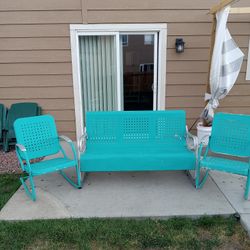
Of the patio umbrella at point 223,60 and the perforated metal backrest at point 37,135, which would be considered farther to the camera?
the patio umbrella at point 223,60

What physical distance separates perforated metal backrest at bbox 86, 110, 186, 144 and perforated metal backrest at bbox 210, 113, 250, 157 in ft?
1.45

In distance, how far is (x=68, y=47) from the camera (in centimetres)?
421

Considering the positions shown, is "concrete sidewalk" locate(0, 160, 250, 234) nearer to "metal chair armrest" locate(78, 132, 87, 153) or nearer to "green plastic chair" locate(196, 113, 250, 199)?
"green plastic chair" locate(196, 113, 250, 199)

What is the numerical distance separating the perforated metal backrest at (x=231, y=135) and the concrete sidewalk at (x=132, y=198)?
0.41 meters

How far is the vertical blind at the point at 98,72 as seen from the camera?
4.30m

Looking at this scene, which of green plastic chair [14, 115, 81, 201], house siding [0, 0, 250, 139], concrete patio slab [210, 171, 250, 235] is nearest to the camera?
concrete patio slab [210, 171, 250, 235]

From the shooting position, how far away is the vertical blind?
430cm

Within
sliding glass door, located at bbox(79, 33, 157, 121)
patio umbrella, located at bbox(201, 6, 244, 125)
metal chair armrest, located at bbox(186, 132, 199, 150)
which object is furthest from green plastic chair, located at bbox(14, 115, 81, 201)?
patio umbrella, located at bbox(201, 6, 244, 125)

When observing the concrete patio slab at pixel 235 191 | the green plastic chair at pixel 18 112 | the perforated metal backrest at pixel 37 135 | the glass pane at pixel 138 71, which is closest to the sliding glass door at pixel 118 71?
the glass pane at pixel 138 71

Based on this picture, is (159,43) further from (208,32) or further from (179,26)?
(208,32)

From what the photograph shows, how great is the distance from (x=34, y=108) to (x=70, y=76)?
0.83 metres

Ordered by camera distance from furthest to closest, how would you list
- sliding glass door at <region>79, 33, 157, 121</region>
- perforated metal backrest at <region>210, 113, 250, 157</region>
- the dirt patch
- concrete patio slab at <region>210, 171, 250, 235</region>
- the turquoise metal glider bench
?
sliding glass door at <region>79, 33, 157, 121</region> < the dirt patch < the turquoise metal glider bench < perforated metal backrest at <region>210, 113, 250, 157</region> < concrete patio slab at <region>210, 171, 250, 235</region>

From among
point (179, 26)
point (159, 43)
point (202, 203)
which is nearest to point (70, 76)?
point (159, 43)

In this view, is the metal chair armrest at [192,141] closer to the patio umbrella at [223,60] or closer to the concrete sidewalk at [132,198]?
the concrete sidewalk at [132,198]
